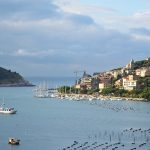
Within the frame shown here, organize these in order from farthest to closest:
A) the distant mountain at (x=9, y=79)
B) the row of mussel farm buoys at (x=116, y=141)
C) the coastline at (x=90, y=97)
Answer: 1. the distant mountain at (x=9, y=79)
2. the coastline at (x=90, y=97)
3. the row of mussel farm buoys at (x=116, y=141)

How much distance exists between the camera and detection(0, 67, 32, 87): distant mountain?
550 ft

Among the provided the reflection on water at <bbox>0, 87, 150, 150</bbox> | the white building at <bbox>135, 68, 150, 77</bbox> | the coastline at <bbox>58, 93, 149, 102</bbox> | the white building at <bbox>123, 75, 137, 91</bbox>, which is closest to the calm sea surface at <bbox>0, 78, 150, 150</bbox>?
the reflection on water at <bbox>0, 87, 150, 150</bbox>

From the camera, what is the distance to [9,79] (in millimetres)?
169250

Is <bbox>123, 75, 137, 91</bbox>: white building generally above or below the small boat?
above

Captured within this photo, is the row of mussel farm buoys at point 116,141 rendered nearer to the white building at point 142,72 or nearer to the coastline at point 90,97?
the coastline at point 90,97

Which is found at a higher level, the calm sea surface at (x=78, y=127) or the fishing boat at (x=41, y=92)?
the fishing boat at (x=41, y=92)

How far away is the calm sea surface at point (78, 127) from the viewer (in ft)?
127

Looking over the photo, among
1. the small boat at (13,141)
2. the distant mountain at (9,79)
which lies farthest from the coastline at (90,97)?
the distant mountain at (9,79)

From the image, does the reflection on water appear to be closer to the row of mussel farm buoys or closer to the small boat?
the row of mussel farm buoys

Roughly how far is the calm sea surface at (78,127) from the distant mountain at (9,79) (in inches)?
3790

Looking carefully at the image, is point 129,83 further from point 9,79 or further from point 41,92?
point 9,79

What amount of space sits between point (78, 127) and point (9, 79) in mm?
122186

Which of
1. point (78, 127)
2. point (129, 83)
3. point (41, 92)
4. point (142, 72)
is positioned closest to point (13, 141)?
point (78, 127)

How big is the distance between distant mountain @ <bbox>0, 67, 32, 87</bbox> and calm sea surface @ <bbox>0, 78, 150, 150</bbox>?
9627 cm
